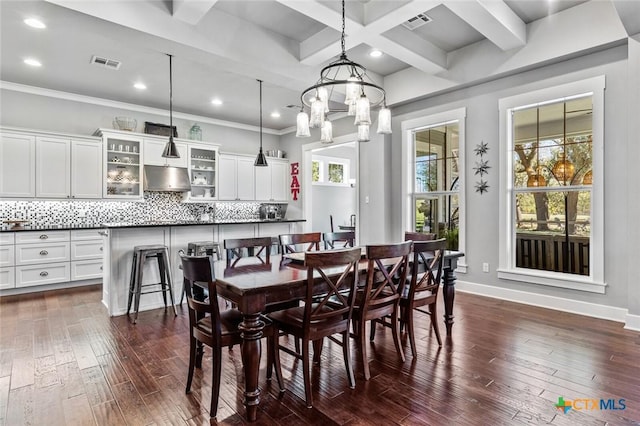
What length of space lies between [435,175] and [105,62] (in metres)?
4.84

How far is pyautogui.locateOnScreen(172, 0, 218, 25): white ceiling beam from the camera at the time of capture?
3039 mm

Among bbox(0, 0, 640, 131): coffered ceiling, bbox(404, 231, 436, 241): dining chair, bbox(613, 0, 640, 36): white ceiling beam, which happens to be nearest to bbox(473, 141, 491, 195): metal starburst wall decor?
bbox(0, 0, 640, 131): coffered ceiling

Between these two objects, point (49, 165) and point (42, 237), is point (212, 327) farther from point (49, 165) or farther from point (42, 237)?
point (49, 165)

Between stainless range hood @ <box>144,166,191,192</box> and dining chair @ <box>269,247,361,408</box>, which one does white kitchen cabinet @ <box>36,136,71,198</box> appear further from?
dining chair @ <box>269,247,361,408</box>

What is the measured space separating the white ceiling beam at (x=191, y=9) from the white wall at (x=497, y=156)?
3436 mm

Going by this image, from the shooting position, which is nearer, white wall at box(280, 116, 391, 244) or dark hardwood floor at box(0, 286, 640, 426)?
dark hardwood floor at box(0, 286, 640, 426)

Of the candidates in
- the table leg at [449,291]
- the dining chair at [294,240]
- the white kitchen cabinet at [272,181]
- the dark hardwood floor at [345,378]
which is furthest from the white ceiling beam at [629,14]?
the white kitchen cabinet at [272,181]

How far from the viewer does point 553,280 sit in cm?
405

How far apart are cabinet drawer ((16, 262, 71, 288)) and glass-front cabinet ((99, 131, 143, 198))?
1.32m

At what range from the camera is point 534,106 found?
4.25 m

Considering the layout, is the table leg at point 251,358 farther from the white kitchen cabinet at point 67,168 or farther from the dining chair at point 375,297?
the white kitchen cabinet at point 67,168

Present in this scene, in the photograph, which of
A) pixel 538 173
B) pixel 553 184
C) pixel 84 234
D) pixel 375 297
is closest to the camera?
pixel 375 297

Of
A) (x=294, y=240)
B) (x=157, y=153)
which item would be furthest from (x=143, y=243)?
(x=157, y=153)

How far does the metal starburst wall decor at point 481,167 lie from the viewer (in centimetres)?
462
